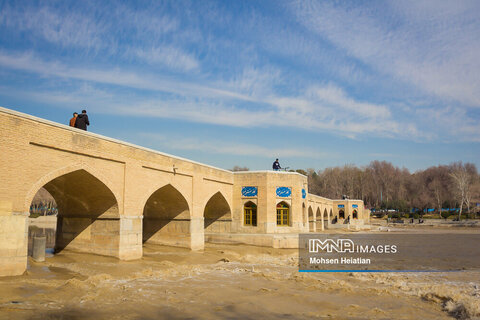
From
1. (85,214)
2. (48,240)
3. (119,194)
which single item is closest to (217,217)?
(85,214)

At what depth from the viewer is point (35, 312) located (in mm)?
6891

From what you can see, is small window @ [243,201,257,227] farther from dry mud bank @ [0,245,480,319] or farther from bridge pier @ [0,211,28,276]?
bridge pier @ [0,211,28,276]

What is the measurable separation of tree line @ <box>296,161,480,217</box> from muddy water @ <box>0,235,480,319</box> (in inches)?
1940

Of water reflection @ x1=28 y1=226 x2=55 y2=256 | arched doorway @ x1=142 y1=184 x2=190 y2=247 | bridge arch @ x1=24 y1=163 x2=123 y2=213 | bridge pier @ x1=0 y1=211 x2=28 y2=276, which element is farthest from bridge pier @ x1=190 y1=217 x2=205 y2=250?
bridge pier @ x1=0 y1=211 x2=28 y2=276

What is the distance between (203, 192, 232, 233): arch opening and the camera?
2189cm

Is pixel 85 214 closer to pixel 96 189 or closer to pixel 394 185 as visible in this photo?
pixel 96 189

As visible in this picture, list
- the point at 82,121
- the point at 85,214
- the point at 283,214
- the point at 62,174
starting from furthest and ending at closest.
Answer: the point at 283,214 → the point at 85,214 → the point at 82,121 → the point at 62,174

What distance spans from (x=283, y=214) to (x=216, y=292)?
526 inches

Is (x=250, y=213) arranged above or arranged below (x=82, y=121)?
below

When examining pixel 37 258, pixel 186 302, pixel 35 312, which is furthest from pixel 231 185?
pixel 35 312

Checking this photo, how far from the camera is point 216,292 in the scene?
9.44 metres

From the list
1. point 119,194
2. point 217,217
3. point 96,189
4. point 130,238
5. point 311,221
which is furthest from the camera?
point 311,221

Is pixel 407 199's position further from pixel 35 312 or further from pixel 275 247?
pixel 35 312

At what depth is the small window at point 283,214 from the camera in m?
22.3
